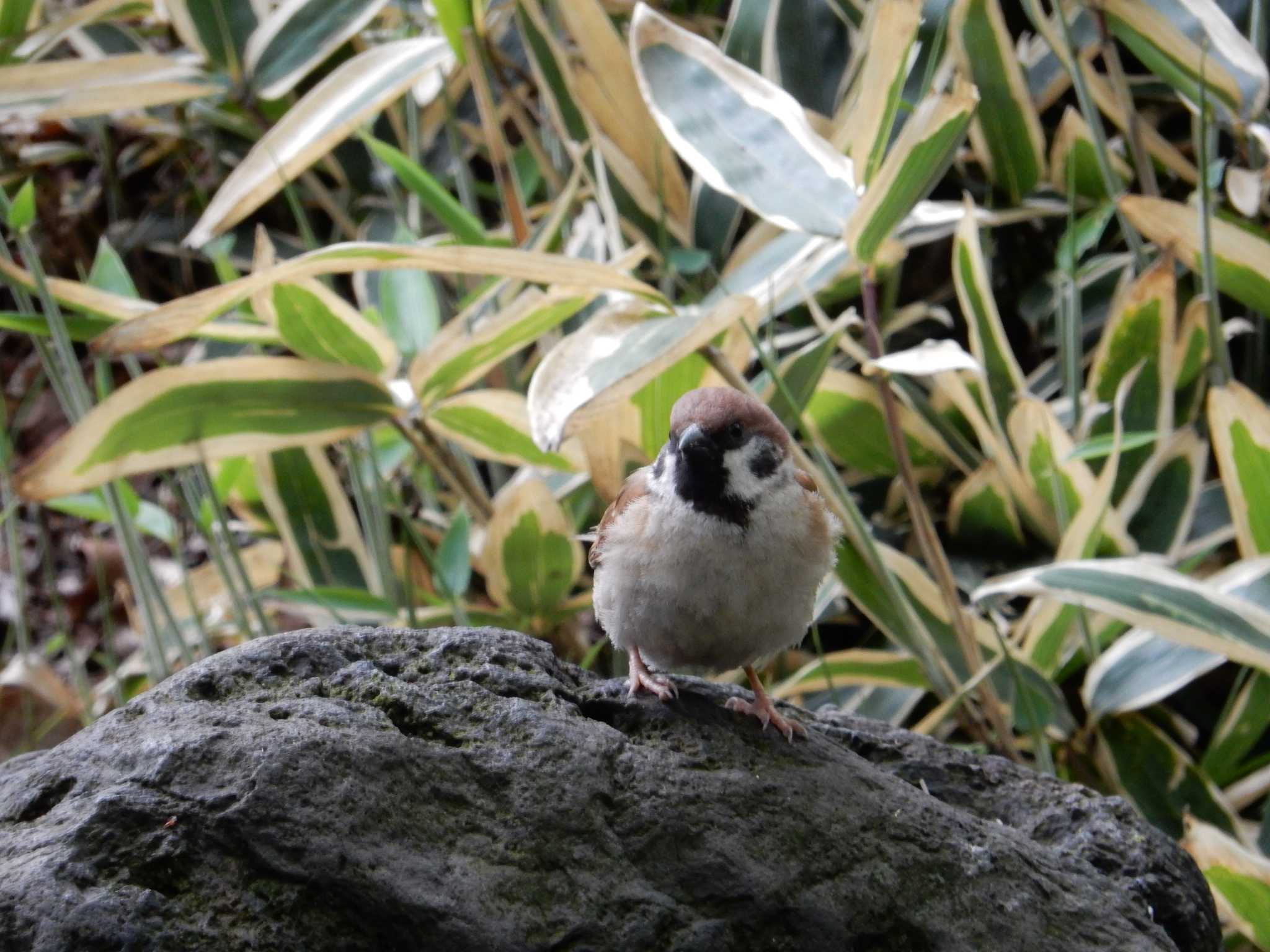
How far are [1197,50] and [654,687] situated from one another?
182cm

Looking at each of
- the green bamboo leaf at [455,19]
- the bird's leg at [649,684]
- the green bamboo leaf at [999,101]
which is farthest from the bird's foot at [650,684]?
the green bamboo leaf at [999,101]

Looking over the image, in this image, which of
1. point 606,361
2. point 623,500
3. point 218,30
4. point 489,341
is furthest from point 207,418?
point 218,30

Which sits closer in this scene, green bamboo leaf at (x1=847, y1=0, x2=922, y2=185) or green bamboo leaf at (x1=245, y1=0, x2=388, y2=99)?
green bamboo leaf at (x1=847, y1=0, x2=922, y2=185)

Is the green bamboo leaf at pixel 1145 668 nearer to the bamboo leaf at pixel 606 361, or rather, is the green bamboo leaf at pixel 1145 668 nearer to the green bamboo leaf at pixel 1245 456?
the green bamboo leaf at pixel 1245 456

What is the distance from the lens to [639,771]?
1515mm

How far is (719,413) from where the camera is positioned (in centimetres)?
180

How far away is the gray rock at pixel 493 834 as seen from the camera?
1.25m

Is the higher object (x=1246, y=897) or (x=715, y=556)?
(x=715, y=556)

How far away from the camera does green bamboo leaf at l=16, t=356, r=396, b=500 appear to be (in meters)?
2.17

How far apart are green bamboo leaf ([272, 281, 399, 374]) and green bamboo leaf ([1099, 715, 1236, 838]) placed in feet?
5.43

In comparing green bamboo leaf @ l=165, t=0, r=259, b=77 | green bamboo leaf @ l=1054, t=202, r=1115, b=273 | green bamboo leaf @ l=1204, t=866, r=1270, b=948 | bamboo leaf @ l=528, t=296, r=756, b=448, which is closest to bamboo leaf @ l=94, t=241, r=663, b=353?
bamboo leaf @ l=528, t=296, r=756, b=448

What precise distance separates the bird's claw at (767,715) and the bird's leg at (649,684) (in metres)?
0.09

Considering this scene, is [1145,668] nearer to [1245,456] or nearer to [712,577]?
[1245,456]

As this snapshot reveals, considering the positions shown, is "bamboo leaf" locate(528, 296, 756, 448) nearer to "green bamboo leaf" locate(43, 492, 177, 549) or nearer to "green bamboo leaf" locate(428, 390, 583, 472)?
"green bamboo leaf" locate(428, 390, 583, 472)
